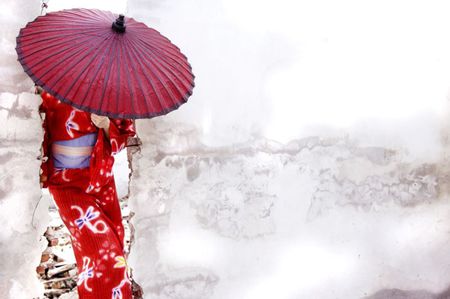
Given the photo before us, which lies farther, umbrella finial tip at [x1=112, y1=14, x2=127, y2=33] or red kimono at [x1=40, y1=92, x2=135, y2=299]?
red kimono at [x1=40, y1=92, x2=135, y2=299]

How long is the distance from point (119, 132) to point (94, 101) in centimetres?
46

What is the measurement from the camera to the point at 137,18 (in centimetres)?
228

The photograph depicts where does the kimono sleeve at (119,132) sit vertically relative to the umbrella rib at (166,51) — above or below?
below

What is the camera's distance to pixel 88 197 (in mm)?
2053

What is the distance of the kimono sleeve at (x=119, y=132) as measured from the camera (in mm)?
2007

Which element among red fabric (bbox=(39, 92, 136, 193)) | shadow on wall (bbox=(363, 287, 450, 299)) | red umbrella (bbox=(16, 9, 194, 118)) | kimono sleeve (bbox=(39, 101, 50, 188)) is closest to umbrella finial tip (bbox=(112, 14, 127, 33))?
red umbrella (bbox=(16, 9, 194, 118))

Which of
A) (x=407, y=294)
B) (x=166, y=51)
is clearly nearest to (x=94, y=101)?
(x=166, y=51)

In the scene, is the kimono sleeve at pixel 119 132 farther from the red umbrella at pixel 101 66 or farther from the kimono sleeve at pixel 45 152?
the red umbrella at pixel 101 66

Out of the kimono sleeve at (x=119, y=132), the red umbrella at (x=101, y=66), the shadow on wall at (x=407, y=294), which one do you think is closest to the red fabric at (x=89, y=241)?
the kimono sleeve at (x=119, y=132)

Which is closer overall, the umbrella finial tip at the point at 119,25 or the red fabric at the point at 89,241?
the umbrella finial tip at the point at 119,25

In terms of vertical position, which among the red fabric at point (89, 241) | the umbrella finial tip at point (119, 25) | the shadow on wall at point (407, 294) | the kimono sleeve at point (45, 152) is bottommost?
the shadow on wall at point (407, 294)

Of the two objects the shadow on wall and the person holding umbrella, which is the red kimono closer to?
the person holding umbrella

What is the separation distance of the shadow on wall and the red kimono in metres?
1.62

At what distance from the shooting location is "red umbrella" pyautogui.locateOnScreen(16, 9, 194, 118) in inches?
63.2
